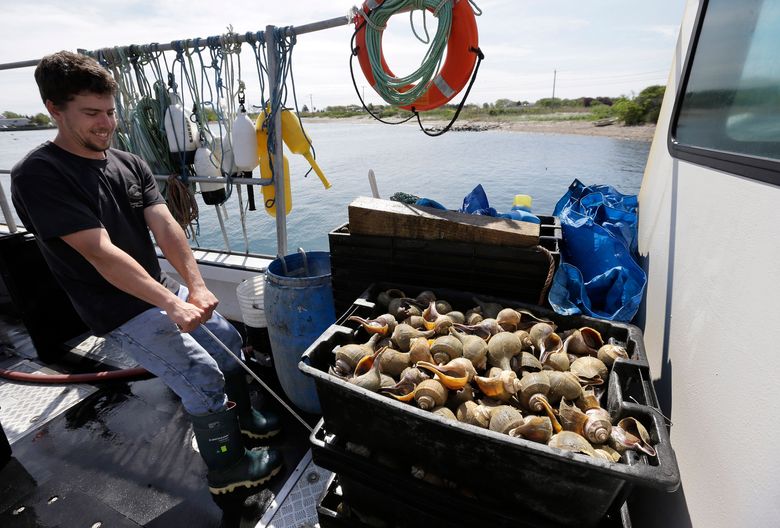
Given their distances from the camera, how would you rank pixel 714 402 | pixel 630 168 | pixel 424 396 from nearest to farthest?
pixel 714 402 < pixel 424 396 < pixel 630 168

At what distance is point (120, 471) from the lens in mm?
1921

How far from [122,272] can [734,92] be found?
7.44ft

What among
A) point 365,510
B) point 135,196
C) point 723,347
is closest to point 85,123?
point 135,196

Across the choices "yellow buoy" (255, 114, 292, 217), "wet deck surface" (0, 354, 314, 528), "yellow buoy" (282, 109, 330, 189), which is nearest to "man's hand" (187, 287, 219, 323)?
"wet deck surface" (0, 354, 314, 528)

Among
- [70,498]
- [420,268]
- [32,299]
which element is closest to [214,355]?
[70,498]

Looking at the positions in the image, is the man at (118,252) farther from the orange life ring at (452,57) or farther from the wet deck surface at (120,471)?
the orange life ring at (452,57)

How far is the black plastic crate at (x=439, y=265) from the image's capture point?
4.97 feet

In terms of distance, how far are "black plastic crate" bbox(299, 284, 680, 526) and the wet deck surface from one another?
3.35 ft

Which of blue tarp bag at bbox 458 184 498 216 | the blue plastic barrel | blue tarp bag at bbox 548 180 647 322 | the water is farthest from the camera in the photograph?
the water

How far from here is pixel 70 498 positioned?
69.9 inches

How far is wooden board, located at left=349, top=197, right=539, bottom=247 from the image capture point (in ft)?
4.90

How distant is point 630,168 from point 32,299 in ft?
35.4

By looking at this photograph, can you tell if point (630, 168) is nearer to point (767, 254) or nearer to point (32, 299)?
point (767, 254)

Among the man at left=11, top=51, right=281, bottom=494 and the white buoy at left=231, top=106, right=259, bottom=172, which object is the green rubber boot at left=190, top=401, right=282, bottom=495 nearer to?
the man at left=11, top=51, right=281, bottom=494
